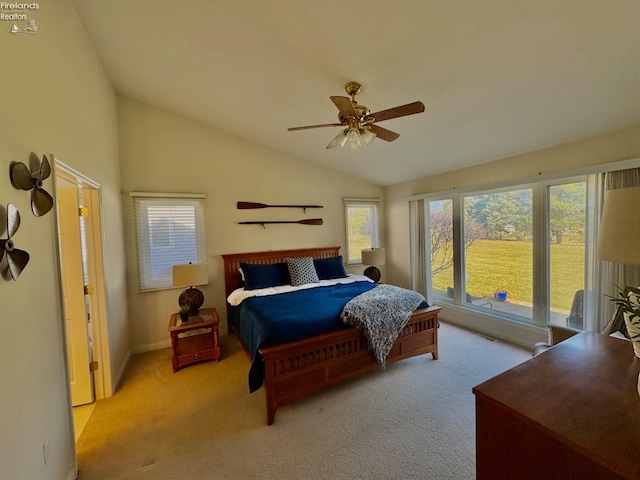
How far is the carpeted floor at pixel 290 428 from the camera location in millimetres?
1714

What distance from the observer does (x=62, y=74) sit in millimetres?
1819

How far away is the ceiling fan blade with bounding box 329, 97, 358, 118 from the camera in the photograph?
1.90 m

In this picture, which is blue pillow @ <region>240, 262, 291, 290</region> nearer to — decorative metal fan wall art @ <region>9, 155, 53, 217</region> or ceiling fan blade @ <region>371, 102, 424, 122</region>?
decorative metal fan wall art @ <region>9, 155, 53, 217</region>

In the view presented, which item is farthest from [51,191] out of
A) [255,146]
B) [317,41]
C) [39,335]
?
[255,146]

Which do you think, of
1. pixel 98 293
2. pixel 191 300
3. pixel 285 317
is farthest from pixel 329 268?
pixel 98 293

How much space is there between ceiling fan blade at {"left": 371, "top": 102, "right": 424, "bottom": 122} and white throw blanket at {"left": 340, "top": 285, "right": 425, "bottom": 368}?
5.44 feet

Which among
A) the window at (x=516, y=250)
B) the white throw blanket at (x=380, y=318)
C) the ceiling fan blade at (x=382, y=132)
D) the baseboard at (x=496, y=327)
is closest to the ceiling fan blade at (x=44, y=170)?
the ceiling fan blade at (x=382, y=132)

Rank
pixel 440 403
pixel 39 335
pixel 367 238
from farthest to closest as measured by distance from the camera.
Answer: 1. pixel 367 238
2. pixel 440 403
3. pixel 39 335

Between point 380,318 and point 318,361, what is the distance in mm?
695

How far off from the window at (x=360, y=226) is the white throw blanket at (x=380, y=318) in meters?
2.21

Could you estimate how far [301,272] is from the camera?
3.79 metres

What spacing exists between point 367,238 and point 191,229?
119 inches

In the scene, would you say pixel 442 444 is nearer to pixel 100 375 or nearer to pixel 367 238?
pixel 100 375

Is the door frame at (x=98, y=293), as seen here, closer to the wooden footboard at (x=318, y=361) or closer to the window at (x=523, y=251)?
the wooden footboard at (x=318, y=361)
